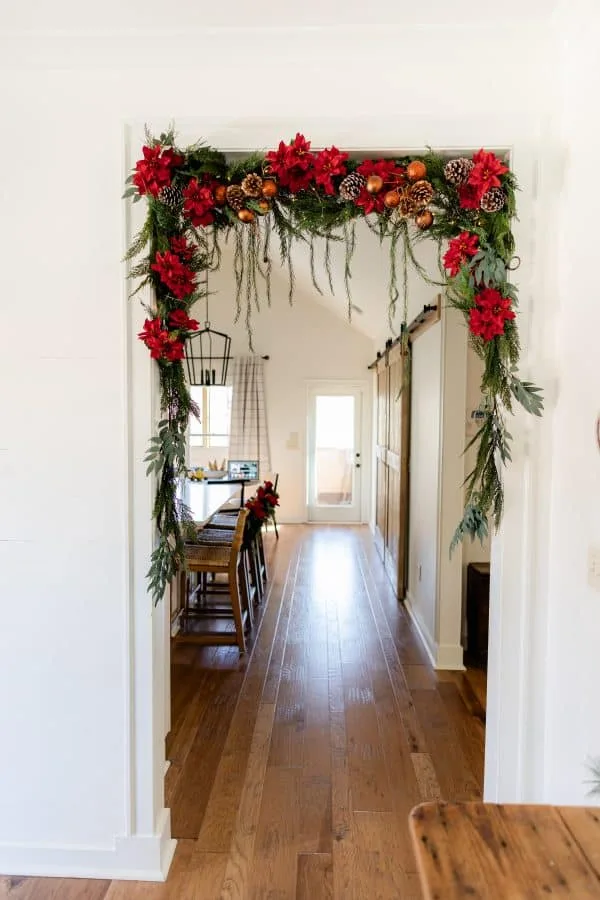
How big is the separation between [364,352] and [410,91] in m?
6.14

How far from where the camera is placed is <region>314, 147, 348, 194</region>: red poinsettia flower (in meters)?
1.57

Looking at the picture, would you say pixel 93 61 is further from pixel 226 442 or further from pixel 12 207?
pixel 226 442

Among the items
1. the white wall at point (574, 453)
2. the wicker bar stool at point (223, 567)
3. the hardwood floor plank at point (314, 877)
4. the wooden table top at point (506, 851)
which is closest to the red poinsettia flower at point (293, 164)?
the white wall at point (574, 453)

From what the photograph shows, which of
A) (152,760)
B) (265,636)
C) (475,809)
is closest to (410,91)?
(475,809)

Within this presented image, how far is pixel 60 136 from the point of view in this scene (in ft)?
5.69

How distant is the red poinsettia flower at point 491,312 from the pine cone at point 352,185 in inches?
17.8

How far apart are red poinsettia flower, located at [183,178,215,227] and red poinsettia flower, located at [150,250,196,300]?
133mm

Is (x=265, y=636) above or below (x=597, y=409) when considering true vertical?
below

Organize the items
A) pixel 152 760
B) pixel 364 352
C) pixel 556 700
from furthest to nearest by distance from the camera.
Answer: pixel 364 352
pixel 152 760
pixel 556 700

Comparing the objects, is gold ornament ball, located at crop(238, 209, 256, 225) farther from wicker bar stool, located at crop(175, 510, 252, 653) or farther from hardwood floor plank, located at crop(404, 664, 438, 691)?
hardwood floor plank, located at crop(404, 664, 438, 691)

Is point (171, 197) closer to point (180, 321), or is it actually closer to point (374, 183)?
point (180, 321)

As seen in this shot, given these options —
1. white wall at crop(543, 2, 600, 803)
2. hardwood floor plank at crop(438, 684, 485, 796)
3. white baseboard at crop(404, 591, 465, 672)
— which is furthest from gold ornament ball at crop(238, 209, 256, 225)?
white baseboard at crop(404, 591, 465, 672)

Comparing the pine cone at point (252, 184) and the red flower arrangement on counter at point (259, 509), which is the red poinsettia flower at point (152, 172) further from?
the red flower arrangement on counter at point (259, 509)

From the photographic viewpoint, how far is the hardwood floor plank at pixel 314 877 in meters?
1.74
